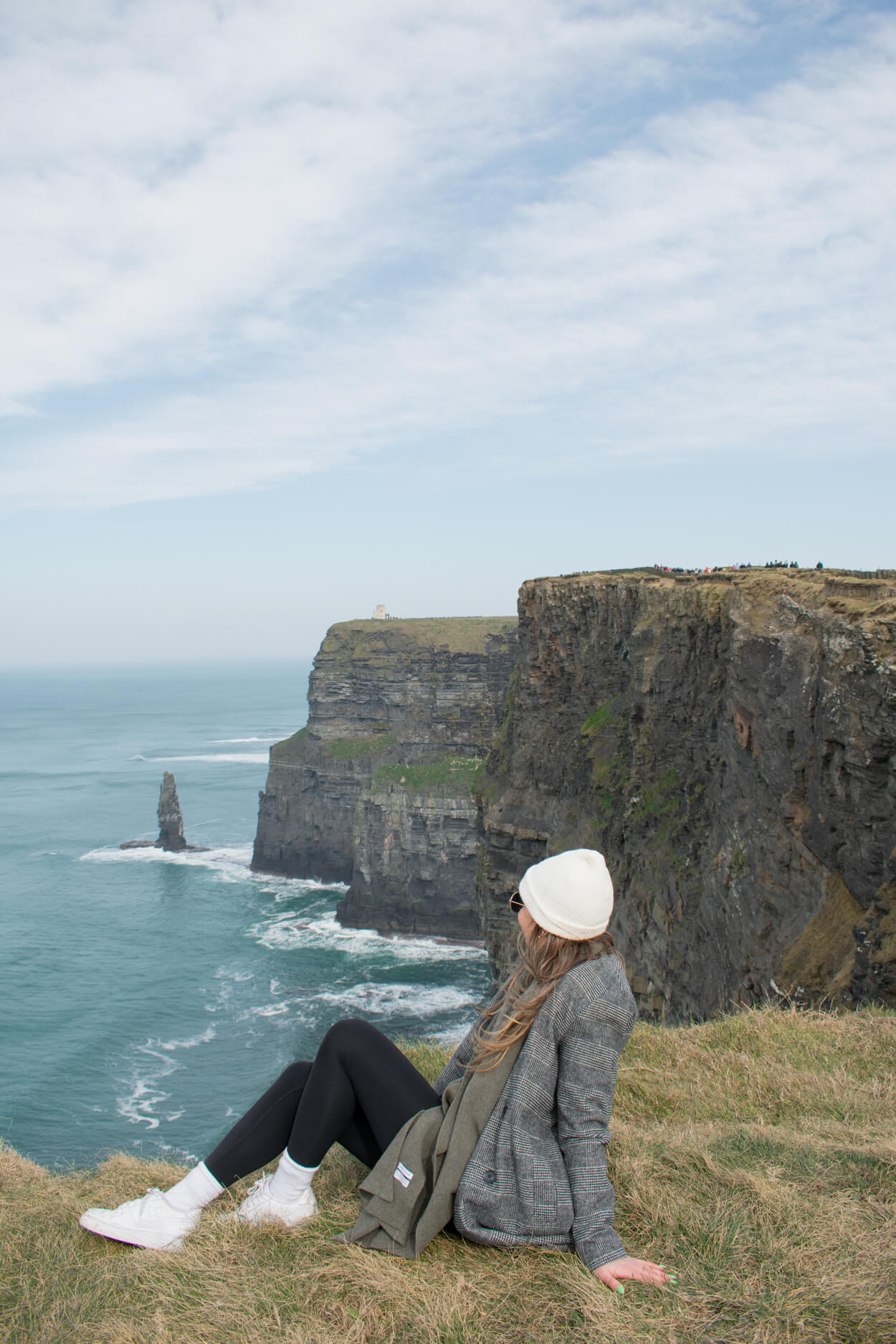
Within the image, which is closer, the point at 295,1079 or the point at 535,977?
the point at 535,977

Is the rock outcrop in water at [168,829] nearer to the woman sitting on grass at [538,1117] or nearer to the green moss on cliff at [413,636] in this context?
the green moss on cliff at [413,636]

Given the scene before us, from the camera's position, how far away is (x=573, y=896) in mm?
5008

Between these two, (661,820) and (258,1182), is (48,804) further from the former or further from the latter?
(258,1182)

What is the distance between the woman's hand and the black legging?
132 cm

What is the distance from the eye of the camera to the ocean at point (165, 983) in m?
36.1

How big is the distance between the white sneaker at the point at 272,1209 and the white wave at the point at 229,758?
146 metres

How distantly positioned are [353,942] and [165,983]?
1416cm

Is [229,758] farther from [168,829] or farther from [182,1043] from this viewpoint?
[182,1043]

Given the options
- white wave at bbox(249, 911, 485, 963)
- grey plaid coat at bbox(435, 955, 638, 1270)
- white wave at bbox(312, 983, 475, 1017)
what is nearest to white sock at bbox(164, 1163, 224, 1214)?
grey plaid coat at bbox(435, 955, 638, 1270)

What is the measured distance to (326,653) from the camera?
8262 cm

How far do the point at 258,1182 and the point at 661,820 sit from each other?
2000cm

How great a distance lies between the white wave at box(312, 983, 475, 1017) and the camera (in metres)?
50.4

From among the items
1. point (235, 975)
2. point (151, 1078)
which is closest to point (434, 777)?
point (235, 975)

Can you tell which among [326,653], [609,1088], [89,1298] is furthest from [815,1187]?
[326,653]
